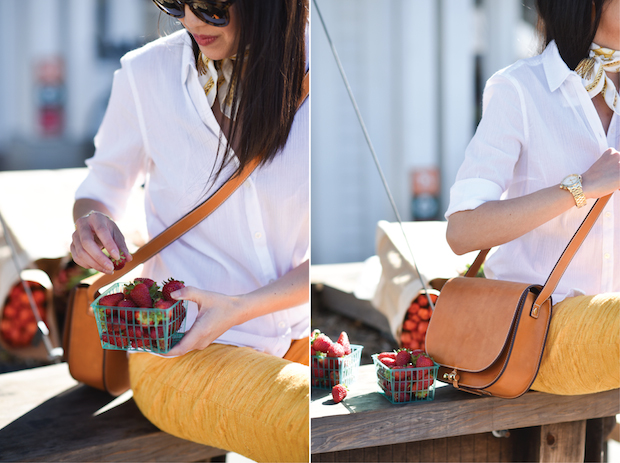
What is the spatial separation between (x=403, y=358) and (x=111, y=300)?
2.07 ft

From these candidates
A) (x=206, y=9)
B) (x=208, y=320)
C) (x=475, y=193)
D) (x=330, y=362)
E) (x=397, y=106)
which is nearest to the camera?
(x=206, y=9)

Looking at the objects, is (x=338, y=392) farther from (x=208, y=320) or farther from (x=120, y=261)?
(x=120, y=261)

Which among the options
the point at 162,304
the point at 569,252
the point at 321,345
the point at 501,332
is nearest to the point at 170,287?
the point at 162,304

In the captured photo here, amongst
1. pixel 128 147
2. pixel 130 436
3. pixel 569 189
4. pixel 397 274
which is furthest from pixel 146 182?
pixel 397 274

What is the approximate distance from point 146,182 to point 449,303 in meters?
0.69

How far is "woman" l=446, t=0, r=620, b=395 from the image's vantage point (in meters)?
1.24

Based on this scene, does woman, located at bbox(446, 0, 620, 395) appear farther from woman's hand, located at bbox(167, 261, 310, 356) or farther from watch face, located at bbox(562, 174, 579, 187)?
woman's hand, located at bbox(167, 261, 310, 356)

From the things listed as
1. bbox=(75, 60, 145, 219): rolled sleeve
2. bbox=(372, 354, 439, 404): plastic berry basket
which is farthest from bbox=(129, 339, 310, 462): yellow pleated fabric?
bbox=(75, 60, 145, 219): rolled sleeve

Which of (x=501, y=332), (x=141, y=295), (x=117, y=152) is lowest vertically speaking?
(x=501, y=332)

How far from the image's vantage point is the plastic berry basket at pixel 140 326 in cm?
106

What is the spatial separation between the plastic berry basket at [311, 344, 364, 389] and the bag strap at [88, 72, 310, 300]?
1.35 feet

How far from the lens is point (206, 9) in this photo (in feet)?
3.41

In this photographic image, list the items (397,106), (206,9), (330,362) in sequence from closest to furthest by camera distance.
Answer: (206,9)
(330,362)
(397,106)

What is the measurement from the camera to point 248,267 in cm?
120
